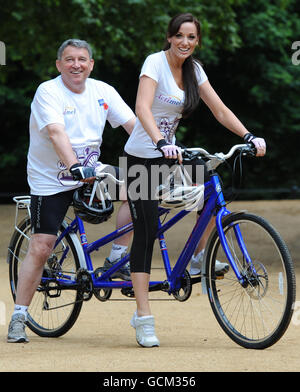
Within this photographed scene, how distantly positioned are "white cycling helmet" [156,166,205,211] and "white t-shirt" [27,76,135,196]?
50 cm

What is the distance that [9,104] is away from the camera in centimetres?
1908

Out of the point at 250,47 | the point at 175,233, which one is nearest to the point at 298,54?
the point at 250,47

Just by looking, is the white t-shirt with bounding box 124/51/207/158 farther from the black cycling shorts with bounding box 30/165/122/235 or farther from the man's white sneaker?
the man's white sneaker

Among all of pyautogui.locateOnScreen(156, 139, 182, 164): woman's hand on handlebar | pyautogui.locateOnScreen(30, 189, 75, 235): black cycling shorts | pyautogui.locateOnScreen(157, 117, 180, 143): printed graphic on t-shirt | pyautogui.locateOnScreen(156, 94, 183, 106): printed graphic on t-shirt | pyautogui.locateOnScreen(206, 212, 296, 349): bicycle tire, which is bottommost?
pyautogui.locateOnScreen(206, 212, 296, 349): bicycle tire

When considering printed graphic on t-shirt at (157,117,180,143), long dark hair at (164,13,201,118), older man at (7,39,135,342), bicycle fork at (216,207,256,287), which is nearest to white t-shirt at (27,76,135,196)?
older man at (7,39,135,342)

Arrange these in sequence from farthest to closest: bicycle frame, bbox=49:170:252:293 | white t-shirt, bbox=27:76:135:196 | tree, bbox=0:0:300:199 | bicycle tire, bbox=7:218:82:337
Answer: tree, bbox=0:0:300:199, bicycle tire, bbox=7:218:82:337, white t-shirt, bbox=27:76:135:196, bicycle frame, bbox=49:170:252:293

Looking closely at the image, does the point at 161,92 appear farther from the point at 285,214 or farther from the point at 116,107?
the point at 285,214

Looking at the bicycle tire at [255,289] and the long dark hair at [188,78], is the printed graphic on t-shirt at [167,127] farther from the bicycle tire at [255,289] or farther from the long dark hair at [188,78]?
the bicycle tire at [255,289]

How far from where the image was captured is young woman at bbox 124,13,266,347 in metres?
5.00

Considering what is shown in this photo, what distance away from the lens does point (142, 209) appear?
5094mm

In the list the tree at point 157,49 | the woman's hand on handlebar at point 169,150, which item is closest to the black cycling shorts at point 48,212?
the woman's hand on handlebar at point 169,150

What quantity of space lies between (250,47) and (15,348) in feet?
51.5

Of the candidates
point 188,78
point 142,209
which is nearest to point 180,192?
point 142,209

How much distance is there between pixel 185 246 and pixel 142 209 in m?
0.34
